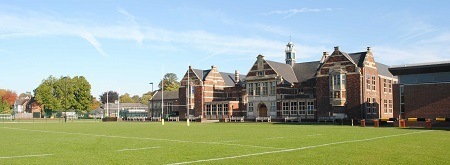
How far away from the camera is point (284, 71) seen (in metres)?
76.3

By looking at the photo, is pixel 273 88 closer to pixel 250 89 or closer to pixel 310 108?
pixel 250 89

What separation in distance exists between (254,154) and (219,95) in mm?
71033

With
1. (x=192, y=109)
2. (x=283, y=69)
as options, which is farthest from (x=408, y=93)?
(x=192, y=109)

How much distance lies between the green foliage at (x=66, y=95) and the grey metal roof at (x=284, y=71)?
A: 191 ft

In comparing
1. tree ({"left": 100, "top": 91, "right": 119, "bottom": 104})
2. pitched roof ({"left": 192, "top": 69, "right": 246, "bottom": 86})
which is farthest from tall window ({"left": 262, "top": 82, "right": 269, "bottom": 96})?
tree ({"left": 100, "top": 91, "right": 119, "bottom": 104})

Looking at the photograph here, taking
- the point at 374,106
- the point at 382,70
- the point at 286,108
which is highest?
the point at 382,70

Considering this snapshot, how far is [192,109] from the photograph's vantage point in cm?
8725

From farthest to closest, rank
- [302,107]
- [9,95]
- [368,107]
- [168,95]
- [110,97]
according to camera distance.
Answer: [110,97] < [9,95] < [168,95] < [302,107] < [368,107]

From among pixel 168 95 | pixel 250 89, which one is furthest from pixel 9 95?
pixel 250 89

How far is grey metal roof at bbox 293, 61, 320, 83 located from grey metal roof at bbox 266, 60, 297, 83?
918mm

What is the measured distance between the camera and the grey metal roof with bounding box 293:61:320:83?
244ft

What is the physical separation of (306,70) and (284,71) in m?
3.82

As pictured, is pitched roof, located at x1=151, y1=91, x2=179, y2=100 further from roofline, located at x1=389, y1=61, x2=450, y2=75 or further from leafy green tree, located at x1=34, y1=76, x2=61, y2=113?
roofline, located at x1=389, y1=61, x2=450, y2=75

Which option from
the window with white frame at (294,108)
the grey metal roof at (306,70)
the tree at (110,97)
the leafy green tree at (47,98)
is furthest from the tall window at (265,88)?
the tree at (110,97)
